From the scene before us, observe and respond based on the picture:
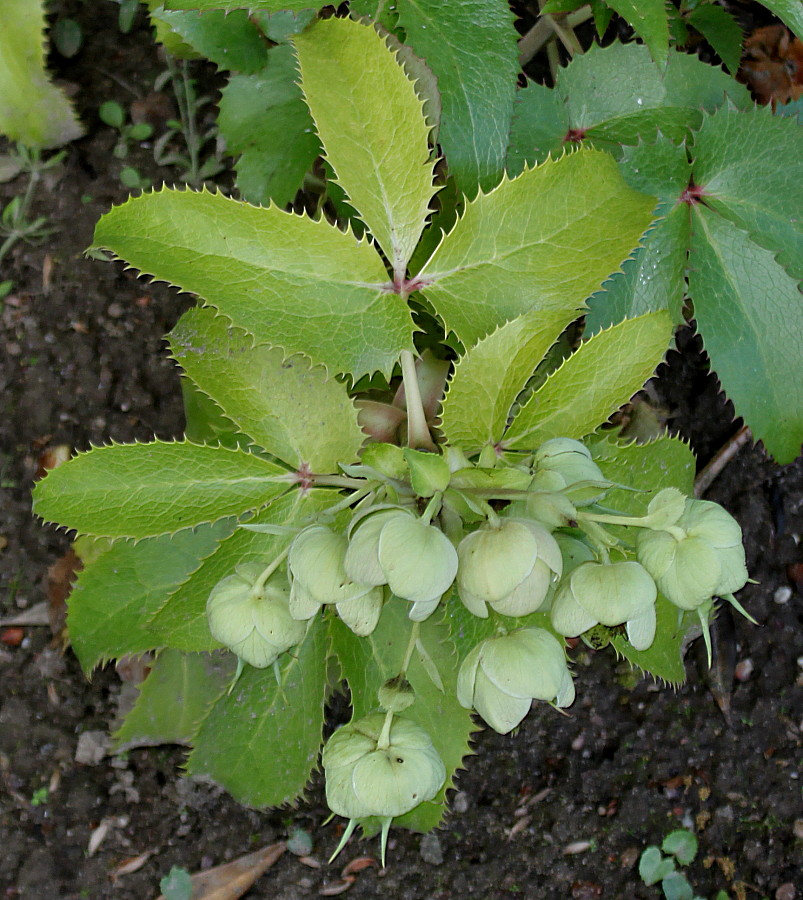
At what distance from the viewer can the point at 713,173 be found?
3.53ft

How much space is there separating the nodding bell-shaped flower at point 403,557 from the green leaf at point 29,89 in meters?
1.17

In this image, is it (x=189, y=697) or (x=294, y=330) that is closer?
(x=294, y=330)

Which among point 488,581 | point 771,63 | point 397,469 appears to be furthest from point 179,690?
point 771,63

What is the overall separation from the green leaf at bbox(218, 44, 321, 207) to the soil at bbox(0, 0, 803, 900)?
0.39 meters

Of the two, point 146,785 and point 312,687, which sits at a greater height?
point 312,687

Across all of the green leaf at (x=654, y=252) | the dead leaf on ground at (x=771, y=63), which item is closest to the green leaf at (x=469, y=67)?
the green leaf at (x=654, y=252)

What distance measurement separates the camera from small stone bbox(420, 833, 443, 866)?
134 cm

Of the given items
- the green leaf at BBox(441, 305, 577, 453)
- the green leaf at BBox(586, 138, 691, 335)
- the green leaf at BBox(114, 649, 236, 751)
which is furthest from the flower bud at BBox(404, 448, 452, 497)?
the green leaf at BBox(114, 649, 236, 751)

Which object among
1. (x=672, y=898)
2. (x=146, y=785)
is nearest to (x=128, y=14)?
(x=146, y=785)

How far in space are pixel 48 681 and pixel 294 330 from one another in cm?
93

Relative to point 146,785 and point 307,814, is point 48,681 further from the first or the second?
point 307,814

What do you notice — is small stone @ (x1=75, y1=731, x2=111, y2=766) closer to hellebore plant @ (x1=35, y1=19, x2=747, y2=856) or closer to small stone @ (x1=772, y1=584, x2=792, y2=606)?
hellebore plant @ (x1=35, y1=19, x2=747, y2=856)

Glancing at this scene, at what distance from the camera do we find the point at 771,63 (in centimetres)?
149

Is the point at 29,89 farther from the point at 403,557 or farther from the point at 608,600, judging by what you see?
the point at 608,600
